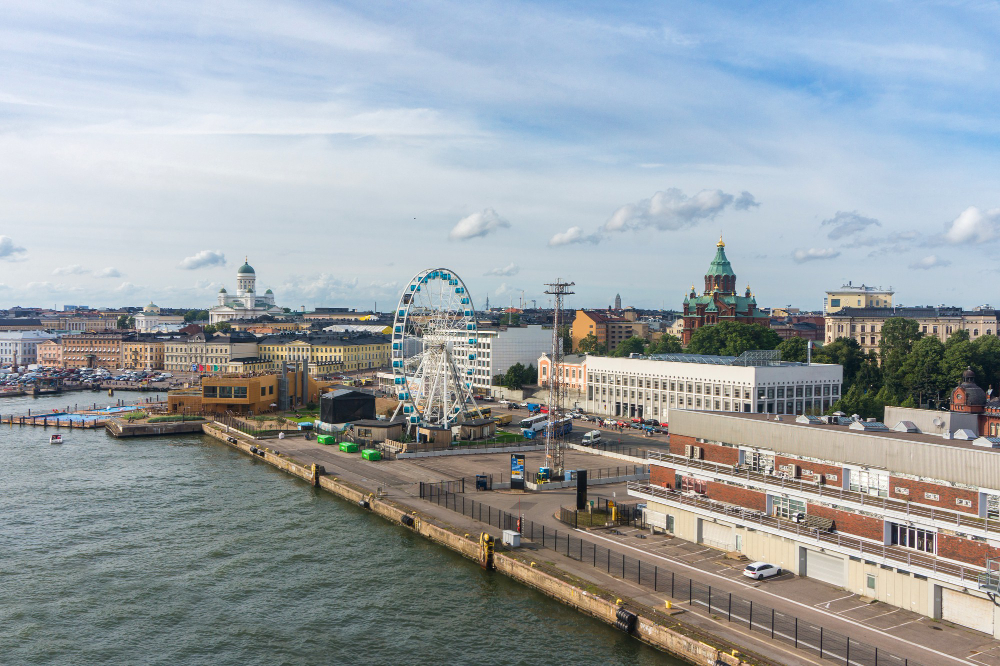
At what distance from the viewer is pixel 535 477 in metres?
53.3

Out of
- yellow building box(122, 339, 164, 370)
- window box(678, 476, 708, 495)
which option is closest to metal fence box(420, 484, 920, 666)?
window box(678, 476, 708, 495)

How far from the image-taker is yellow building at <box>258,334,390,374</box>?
159 m

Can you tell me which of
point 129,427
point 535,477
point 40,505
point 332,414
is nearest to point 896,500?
point 535,477

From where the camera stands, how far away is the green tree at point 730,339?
377ft

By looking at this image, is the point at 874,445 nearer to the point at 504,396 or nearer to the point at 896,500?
the point at 896,500

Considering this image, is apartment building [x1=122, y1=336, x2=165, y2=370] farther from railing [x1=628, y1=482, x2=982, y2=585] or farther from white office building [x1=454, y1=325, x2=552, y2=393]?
railing [x1=628, y1=482, x2=982, y2=585]

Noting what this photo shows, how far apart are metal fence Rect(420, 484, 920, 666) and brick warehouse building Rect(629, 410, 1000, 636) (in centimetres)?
430

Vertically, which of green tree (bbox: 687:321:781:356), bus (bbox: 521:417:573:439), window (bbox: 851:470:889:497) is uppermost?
green tree (bbox: 687:321:781:356)

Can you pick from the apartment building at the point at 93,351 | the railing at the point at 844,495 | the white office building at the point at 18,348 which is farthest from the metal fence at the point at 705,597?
the white office building at the point at 18,348

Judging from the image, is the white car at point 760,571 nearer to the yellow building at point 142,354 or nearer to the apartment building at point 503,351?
the apartment building at point 503,351

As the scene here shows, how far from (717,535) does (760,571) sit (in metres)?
4.87

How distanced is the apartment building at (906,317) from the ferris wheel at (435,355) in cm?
10096

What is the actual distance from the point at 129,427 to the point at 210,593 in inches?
2156

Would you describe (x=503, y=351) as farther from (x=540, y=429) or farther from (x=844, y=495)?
(x=844, y=495)
